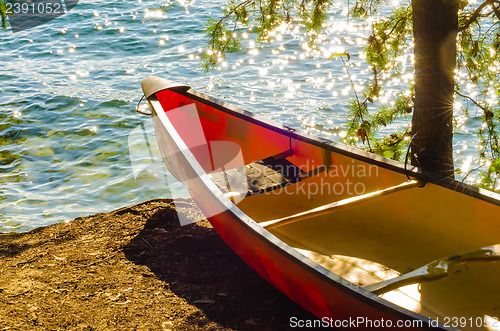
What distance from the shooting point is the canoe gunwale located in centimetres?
293

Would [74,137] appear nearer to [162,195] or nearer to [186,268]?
[162,195]

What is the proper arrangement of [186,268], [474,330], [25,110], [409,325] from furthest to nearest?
[25,110] < [186,268] < [474,330] < [409,325]

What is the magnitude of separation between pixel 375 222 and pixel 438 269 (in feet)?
3.69

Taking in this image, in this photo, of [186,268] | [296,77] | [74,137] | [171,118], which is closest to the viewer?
[186,268]

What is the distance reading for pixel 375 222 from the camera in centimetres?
459

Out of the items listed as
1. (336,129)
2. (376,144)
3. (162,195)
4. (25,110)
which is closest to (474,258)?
(376,144)

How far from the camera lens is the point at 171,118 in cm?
648

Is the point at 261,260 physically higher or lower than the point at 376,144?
lower

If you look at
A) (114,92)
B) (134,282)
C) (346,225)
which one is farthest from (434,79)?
(114,92)

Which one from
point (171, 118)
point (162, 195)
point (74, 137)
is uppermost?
point (171, 118)

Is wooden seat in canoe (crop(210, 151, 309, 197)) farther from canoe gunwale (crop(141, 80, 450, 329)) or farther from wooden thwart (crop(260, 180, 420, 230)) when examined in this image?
wooden thwart (crop(260, 180, 420, 230))

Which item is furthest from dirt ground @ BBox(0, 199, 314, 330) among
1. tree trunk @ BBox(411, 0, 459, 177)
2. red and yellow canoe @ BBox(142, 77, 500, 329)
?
tree trunk @ BBox(411, 0, 459, 177)

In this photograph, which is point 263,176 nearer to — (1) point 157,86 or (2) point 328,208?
(2) point 328,208

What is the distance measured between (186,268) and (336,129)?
5076 mm
